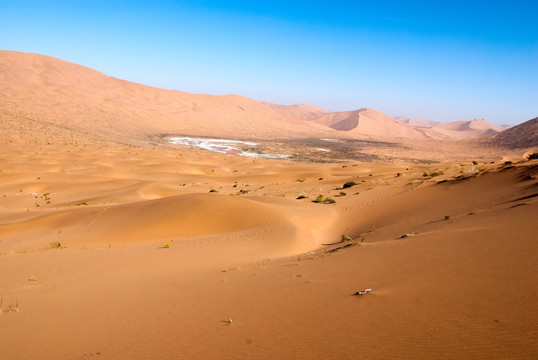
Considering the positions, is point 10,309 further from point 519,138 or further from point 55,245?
point 519,138

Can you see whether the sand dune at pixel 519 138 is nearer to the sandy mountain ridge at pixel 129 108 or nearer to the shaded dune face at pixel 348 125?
the sandy mountain ridge at pixel 129 108


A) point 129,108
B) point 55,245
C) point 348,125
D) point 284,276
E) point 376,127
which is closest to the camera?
point 284,276

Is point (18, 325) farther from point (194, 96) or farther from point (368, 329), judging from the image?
point (194, 96)

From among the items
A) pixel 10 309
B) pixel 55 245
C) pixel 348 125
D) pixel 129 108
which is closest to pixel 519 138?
pixel 348 125

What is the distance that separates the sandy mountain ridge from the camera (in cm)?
7128

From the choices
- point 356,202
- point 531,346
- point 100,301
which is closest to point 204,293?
point 100,301

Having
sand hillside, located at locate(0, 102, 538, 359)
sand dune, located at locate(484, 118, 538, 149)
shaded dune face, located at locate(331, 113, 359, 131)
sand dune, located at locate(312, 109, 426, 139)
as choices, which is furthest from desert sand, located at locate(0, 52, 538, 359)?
shaded dune face, located at locate(331, 113, 359, 131)

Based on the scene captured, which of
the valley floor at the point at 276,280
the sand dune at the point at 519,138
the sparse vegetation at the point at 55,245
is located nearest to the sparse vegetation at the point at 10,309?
the valley floor at the point at 276,280

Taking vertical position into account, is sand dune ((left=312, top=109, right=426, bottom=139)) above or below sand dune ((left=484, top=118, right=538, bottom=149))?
above

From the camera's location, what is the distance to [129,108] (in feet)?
295

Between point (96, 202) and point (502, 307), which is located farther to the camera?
point (96, 202)

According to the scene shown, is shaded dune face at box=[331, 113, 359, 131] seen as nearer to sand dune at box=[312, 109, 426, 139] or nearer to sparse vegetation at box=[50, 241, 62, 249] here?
sand dune at box=[312, 109, 426, 139]

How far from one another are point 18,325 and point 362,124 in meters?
130

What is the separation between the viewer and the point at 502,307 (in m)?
3.56
